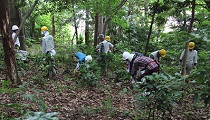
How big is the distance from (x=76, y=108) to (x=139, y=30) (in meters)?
12.0

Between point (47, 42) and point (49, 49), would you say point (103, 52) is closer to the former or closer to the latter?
point (49, 49)

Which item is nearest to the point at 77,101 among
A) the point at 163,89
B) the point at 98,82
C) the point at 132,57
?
the point at 98,82

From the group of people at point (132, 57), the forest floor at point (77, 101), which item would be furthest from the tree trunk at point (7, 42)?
the group of people at point (132, 57)

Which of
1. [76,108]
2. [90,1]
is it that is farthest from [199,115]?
[90,1]

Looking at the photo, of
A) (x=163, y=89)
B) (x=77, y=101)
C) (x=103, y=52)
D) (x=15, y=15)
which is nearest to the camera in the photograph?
(x=163, y=89)

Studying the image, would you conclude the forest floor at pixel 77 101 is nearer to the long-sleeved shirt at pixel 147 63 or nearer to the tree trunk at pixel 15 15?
the long-sleeved shirt at pixel 147 63

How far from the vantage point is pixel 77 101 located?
20.7 feet

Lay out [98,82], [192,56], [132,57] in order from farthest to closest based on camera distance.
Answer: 1. [192,56]
2. [98,82]
3. [132,57]

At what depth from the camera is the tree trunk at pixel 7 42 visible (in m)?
5.34

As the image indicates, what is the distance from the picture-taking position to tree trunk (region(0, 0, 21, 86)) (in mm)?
5344

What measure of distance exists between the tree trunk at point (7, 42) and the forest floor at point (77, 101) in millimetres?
455

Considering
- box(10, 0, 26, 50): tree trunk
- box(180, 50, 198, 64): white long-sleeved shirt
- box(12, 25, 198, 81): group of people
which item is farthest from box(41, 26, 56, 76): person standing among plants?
box(180, 50, 198, 64): white long-sleeved shirt

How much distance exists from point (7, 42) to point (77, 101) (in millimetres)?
2549

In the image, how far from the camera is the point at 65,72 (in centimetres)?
937
